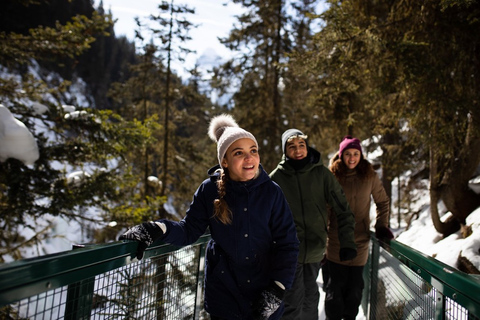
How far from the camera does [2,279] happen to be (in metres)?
1.10

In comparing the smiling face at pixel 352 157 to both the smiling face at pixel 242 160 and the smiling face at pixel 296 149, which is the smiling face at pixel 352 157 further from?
the smiling face at pixel 242 160

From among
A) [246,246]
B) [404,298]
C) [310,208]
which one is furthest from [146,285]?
[404,298]

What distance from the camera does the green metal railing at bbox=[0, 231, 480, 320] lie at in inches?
51.1

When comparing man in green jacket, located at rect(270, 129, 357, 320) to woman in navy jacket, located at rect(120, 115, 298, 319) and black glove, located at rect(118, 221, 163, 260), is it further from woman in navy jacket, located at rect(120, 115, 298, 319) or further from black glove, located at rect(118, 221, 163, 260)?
black glove, located at rect(118, 221, 163, 260)

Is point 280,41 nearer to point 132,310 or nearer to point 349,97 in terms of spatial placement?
point 349,97

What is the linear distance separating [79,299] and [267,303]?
1050mm

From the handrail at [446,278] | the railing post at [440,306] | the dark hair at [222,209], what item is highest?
the dark hair at [222,209]

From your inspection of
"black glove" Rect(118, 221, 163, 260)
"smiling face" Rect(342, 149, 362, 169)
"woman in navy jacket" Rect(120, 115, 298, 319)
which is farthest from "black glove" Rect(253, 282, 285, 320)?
"smiling face" Rect(342, 149, 362, 169)

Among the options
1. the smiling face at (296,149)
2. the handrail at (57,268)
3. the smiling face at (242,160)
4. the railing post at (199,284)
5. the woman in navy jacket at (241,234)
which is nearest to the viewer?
the handrail at (57,268)

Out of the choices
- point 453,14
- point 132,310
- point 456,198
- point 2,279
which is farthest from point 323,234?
point 456,198

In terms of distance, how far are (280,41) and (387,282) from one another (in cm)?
1165

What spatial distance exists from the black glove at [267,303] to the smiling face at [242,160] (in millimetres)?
745

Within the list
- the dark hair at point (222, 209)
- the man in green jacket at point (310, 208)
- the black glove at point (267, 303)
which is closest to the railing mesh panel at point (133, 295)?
the dark hair at point (222, 209)

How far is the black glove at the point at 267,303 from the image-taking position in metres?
2.00
